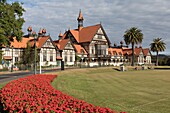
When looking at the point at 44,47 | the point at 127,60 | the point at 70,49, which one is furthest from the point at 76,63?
the point at 127,60

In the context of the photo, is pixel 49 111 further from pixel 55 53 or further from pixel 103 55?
pixel 103 55

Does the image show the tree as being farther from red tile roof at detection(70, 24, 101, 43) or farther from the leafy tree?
red tile roof at detection(70, 24, 101, 43)

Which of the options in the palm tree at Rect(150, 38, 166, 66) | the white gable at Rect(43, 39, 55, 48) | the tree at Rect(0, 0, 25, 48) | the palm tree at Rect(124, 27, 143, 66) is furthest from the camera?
the palm tree at Rect(150, 38, 166, 66)

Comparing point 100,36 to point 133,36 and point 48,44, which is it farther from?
point 48,44

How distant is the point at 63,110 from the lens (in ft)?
22.0

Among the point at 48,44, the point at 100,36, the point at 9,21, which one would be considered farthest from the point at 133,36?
the point at 9,21

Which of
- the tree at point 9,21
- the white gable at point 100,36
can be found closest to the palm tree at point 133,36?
the white gable at point 100,36

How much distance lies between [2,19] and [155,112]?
3274 centimetres

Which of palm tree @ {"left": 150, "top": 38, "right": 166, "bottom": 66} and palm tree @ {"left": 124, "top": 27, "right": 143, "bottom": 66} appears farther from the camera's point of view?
palm tree @ {"left": 150, "top": 38, "right": 166, "bottom": 66}

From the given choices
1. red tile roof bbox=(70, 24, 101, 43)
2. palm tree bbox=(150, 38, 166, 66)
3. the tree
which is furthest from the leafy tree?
palm tree bbox=(150, 38, 166, 66)

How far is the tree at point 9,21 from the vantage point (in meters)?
36.4

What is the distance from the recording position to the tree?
3644 cm

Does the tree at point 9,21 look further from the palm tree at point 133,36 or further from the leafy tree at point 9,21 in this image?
the palm tree at point 133,36

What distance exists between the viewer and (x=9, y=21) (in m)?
38.1
